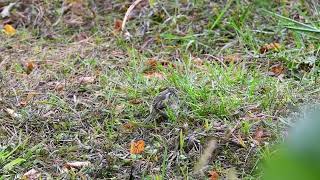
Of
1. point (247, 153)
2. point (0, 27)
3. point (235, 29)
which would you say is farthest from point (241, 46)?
point (0, 27)

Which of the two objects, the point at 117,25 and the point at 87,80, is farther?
the point at 117,25

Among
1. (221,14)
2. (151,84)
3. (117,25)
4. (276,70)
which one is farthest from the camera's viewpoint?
(117,25)

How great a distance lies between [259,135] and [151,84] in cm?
61

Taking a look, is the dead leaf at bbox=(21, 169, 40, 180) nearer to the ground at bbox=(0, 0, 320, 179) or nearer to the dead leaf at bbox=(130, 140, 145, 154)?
the ground at bbox=(0, 0, 320, 179)

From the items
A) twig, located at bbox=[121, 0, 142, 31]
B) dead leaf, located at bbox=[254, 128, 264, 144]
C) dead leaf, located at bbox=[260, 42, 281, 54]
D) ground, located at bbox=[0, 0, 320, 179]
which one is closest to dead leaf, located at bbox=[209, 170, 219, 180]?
ground, located at bbox=[0, 0, 320, 179]

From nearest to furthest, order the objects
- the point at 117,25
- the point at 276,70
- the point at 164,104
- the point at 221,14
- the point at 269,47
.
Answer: the point at 164,104, the point at 276,70, the point at 269,47, the point at 221,14, the point at 117,25

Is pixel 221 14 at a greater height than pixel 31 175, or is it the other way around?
pixel 221 14

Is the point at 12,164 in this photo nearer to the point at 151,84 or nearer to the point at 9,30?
the point at 151,84

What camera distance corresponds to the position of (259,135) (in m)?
1.75

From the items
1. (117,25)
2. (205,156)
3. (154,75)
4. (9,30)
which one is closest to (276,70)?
(154,75)

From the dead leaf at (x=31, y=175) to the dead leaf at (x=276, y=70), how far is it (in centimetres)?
116

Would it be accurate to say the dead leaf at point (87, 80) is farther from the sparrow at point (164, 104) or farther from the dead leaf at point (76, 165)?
the dead leaf at point (76, 165)

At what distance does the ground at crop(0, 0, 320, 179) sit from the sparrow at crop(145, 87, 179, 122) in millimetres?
29

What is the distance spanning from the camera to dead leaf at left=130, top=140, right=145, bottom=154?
173 centimetres
